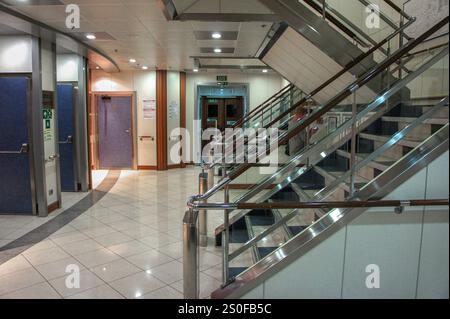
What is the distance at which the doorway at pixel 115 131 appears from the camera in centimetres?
981

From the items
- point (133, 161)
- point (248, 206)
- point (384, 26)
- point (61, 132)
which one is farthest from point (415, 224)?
point (133, 161)

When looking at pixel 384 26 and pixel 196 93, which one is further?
pixel 196 93

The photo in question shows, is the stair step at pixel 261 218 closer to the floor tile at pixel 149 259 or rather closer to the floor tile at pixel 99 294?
the floor tile at pixel 149 259

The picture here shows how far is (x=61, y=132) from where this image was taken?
696 cm

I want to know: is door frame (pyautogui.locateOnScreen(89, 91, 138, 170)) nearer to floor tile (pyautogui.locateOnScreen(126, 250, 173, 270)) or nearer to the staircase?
the staircase

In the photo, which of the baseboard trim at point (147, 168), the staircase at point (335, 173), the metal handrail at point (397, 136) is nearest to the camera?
the staircase at point (335, 173)

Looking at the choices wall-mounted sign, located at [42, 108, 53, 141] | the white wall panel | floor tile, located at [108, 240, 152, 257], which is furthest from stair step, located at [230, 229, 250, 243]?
the white wall panel

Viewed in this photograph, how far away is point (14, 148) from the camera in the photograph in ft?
17.3

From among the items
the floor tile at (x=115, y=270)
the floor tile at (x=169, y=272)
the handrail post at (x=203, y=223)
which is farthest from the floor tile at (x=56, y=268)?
the handrail post at (x=203, y=223)

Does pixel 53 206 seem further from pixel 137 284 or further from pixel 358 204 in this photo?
pixel 358 204

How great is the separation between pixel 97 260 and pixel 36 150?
2349 mm

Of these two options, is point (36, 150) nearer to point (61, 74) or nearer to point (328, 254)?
point (61, 74)

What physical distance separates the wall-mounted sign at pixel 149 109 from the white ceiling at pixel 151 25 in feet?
9.02

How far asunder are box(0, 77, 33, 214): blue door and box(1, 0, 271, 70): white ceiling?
116 centimetres
